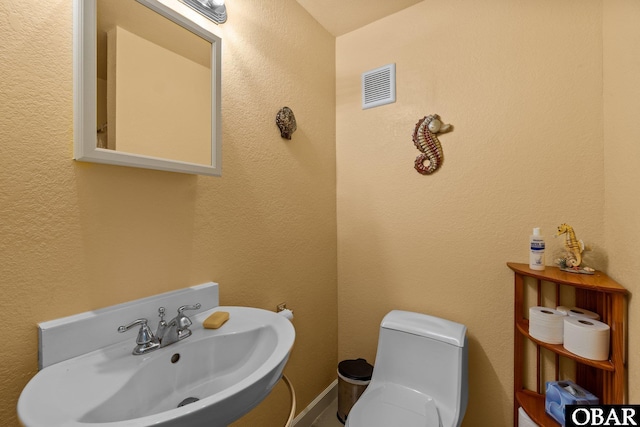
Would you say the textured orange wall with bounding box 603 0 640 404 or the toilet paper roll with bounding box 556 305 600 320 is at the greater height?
the textured orange wall with bounding box 603 0 640 404

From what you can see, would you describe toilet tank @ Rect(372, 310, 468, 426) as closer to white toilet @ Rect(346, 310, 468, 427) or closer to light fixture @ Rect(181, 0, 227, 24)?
white toilet @ Rect(346, 310, 468, 427)

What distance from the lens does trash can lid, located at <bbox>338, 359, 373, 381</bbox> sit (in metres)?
1.51

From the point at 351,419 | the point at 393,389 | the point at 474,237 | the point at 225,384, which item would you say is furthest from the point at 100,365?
the point at 474,237

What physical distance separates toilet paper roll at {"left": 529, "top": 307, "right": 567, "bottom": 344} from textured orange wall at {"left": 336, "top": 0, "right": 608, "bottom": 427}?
186mm

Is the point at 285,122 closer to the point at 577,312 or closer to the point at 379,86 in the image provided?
the point at 379,86

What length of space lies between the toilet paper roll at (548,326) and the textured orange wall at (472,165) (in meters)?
0.19

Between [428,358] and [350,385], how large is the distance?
0.50 metres

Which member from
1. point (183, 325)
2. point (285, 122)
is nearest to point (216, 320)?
point (183, 325)

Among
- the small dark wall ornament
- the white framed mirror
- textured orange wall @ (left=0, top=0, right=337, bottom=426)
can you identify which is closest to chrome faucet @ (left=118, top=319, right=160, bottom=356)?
textured orange wall @ (left=0, top=0, right=337, bottom=426)

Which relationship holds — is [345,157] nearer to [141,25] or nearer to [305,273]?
[305,273]

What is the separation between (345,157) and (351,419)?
1.38 m

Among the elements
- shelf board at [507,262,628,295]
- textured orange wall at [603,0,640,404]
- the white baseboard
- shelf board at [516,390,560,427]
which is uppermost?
textured orange wall at [603,0,640,404]

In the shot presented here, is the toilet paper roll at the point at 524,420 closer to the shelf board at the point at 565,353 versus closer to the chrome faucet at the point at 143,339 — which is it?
the shelf board at the point at 565,353

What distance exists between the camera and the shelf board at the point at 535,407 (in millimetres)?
1033
